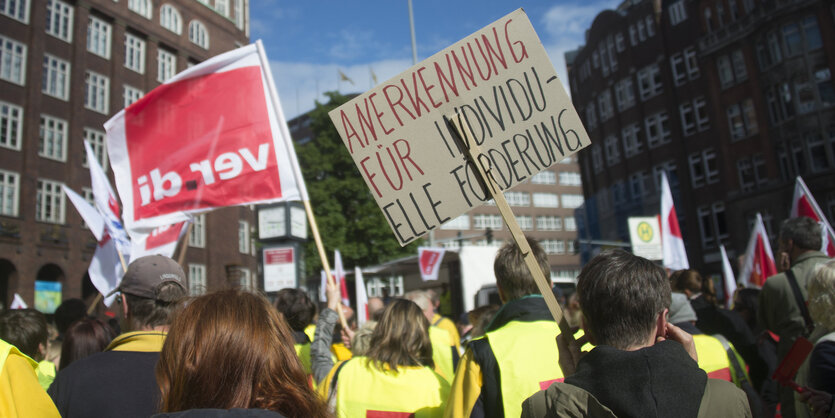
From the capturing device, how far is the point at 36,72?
28.3 metres

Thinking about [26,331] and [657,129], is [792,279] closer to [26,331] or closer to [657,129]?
[26,331]

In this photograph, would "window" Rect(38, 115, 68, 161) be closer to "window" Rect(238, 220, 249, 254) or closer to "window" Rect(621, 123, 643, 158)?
"window" Rect(238, 220, 249, 254)

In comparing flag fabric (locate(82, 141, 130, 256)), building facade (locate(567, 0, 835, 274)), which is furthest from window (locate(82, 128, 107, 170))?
building facade (locate(567, 0, 835, 274))

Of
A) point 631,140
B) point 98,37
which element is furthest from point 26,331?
point 631,140

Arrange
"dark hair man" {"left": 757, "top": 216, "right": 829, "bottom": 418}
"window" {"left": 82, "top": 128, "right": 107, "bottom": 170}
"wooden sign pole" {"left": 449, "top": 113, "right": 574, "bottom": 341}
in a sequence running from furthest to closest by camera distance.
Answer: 1. "window" {"left": 82, "top": 128, "right": 107, "bottom": 170}
2. "dark hair man" {"left": 757, "top": 216, "right": 829, "bottom": 418}
3. "wooden sign pole" {"left": 449, "top": 113, "right": 574, "bottom": 341}

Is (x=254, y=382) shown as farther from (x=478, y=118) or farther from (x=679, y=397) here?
(x=478, y=118)

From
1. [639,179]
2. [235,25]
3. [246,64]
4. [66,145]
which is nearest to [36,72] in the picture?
[66,145]

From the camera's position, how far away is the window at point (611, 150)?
46969mm

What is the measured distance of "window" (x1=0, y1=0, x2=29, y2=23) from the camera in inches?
1079

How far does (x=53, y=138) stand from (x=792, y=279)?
30543mm

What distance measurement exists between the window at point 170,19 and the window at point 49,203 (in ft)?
37.0

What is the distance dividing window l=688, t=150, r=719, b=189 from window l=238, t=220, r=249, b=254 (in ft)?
91.1

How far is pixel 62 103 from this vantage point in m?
29.6

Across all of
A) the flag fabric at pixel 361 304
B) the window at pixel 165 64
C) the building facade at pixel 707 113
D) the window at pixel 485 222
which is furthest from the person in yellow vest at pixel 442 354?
the window at pixel 485 222
